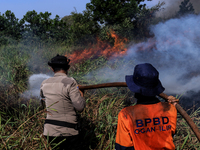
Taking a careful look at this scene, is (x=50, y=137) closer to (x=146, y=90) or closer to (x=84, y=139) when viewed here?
(x=84, y=139)

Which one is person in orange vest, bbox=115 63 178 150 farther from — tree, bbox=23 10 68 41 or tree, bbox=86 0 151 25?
tree, bbox=23 10 68 41

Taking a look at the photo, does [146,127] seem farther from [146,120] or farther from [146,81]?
[146,81]

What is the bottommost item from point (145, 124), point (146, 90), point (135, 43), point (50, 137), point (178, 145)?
point (178, 145)

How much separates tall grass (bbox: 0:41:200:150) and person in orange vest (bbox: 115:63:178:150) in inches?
40.2

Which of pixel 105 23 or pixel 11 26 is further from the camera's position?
pixel 11 26

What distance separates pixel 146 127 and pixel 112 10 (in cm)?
1248

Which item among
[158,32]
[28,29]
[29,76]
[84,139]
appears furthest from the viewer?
[28,29]

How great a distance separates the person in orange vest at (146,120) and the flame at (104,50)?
6.82m

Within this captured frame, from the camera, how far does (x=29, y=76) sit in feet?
22.2

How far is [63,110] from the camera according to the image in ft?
8.09

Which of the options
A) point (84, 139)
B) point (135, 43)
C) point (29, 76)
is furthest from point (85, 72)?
point (135, 43)

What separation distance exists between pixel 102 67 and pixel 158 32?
17.3 feet

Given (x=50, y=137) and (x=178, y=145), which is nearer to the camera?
(x=50, y=137)

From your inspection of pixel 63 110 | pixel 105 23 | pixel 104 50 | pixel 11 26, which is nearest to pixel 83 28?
pixel 105 23
